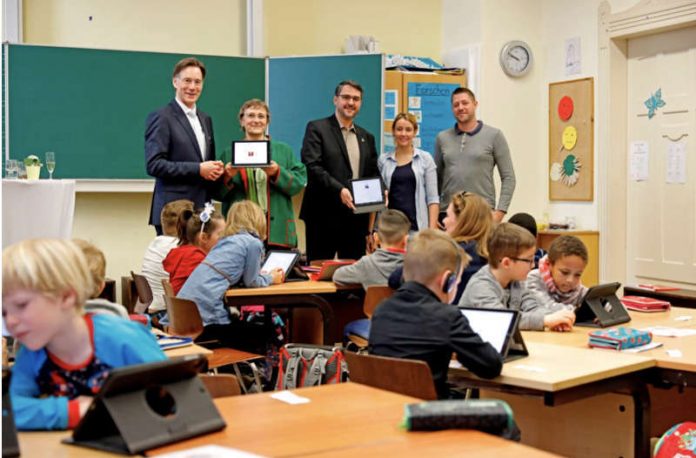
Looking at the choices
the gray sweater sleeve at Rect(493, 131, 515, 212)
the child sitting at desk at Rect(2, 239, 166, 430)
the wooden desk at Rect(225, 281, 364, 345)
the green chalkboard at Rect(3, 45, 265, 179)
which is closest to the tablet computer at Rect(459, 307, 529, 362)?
the child sitting at desk at Rect(2, 239, 166, 430)

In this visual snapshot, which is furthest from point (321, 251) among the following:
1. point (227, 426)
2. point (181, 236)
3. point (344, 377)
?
point (227, 426)

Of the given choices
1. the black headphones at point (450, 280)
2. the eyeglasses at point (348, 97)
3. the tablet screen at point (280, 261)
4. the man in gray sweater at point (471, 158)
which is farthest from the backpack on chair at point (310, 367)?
the man in gray sweater at point (471, 158)

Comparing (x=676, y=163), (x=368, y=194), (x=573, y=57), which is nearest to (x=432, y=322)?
(x=368, y=194)

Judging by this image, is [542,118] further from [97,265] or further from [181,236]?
[97,265]

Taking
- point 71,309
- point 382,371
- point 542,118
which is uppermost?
point 542,118

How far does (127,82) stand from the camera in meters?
7.48

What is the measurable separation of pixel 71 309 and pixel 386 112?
6448mm

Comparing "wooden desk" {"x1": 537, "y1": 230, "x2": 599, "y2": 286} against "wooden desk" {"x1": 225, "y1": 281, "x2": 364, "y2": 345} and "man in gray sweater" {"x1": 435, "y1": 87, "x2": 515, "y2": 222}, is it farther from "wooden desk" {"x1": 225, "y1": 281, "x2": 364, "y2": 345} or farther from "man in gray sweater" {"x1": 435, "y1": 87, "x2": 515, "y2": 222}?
"wooden desk" {"x1": 225, "y1": 281, "x2": 364, "y2": 345}

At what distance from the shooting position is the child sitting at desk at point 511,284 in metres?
3.66

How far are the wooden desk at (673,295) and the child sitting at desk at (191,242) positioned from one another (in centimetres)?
242

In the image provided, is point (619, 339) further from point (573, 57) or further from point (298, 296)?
point (573, 57)

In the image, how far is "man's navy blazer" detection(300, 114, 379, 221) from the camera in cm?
615

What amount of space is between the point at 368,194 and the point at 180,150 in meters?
1.26

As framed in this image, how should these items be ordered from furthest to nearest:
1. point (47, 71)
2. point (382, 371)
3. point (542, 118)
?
point (542, 118), point (47, 71), point (382, 371)
